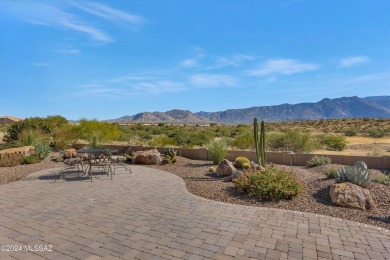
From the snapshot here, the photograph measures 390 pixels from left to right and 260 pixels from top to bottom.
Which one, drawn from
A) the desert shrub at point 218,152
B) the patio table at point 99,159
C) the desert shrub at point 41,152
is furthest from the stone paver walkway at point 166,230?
the desert shrub at point 41,152

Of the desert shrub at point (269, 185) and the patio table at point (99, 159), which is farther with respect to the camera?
the patio table at point (99, 159)

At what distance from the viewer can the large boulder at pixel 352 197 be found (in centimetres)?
671

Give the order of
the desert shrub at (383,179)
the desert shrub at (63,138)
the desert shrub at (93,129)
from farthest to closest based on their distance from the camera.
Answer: the desert shrub at (93,129)
the desert shrub at (63,138)
the desert shrub at (383,179)

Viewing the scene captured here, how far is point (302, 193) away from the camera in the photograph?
25.5 feet

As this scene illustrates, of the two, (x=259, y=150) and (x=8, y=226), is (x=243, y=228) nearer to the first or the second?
(x=8, y=226)

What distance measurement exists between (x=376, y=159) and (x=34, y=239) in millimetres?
11556

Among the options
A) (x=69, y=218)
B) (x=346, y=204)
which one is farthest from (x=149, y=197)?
(x=346, y=204)

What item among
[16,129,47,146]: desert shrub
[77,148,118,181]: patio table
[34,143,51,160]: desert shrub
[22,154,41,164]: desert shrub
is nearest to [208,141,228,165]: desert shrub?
[77,148,118,181]: patio table

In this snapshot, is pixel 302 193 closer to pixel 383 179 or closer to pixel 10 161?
pixel 383 179

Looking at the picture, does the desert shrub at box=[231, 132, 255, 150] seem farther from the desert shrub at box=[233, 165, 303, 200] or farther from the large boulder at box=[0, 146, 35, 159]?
the large boulder at box=[0, 146, 35, 159]

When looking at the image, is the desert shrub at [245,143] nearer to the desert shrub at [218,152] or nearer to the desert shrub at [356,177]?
the desert shrub at [218,152]

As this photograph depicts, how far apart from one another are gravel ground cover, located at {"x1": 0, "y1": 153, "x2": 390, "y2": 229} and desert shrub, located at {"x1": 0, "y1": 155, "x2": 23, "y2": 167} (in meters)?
0.46

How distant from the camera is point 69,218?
6031mm

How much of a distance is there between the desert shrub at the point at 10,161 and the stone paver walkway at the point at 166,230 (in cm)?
607
